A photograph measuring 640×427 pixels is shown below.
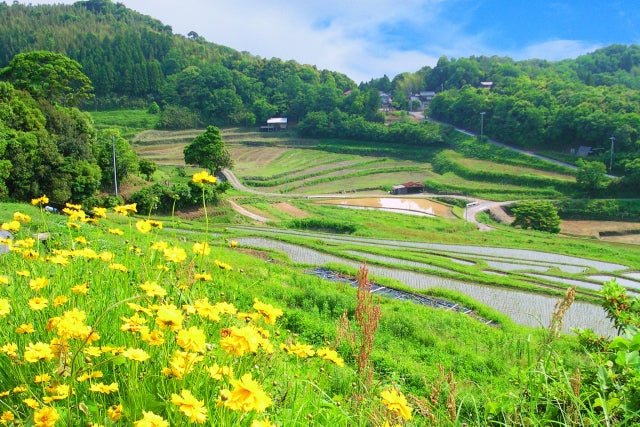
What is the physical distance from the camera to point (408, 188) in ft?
170

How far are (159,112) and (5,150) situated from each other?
2198 inches

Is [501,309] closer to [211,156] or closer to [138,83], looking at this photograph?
[211,156]

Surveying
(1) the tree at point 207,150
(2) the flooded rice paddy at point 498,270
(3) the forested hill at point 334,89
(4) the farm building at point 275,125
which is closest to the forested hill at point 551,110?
(3) the forested hill at point 334,89

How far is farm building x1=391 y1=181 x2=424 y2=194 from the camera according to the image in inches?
2019

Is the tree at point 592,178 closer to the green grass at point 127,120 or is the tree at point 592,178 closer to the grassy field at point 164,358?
the grassy field at point 164,358

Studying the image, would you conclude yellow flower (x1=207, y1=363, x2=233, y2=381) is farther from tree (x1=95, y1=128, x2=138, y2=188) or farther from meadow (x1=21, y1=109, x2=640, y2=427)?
tree (x1=95, y1=128, x2=138, y2=188)

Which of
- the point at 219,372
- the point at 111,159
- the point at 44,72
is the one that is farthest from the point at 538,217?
the point at 219,372

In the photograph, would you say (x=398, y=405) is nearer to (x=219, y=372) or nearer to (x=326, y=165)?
(x=219, y=372)

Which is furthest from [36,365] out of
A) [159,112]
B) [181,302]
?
[159,112]

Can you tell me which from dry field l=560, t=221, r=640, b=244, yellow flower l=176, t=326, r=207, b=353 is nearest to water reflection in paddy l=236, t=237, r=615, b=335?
yellow flower l=176, t=326, r=207, b=353

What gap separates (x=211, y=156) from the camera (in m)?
42.3

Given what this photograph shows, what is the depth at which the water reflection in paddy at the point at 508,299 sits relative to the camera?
13.9 meters

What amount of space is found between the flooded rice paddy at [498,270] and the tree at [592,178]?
25.8m

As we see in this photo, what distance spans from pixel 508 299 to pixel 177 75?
81.6 m
